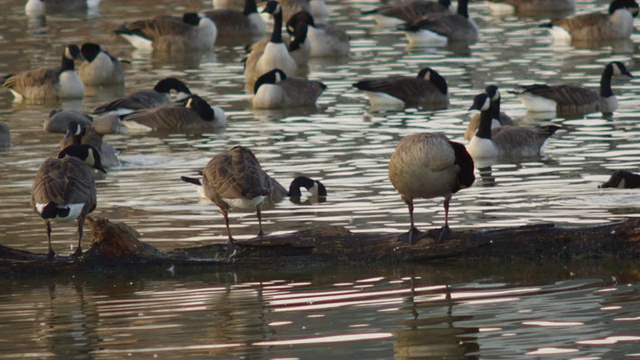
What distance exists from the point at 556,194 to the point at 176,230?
4.74m

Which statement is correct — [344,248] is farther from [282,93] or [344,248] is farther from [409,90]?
[282,93]

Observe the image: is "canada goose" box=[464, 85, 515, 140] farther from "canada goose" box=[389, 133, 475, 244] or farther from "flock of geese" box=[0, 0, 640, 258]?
"canada goose" box=[389, 133, 475, 244]

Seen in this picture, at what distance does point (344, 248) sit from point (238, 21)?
26335 mm

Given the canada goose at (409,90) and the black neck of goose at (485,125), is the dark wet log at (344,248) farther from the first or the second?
the canada goose at (409,90)

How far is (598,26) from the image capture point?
3291 cm

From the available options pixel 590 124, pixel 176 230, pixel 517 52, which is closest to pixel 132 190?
pixel 176 230

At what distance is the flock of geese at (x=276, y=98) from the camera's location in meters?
11.7

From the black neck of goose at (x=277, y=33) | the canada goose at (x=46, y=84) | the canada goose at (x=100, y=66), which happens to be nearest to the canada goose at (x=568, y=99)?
the black neck of goose at (x=277, y=33)

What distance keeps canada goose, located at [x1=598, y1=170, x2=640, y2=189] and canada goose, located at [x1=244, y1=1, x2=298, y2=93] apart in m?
13.5

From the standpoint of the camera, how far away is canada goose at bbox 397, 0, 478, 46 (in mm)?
33125

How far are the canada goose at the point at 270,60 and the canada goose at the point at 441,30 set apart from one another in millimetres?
4476

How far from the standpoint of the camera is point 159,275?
463 inches

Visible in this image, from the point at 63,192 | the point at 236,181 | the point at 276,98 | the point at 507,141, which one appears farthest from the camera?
the point at 276,98

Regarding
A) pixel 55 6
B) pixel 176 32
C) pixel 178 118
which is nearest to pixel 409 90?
pixel 178 118
